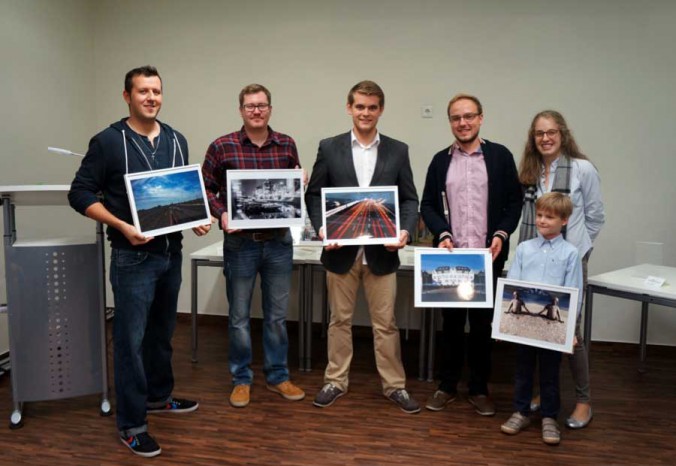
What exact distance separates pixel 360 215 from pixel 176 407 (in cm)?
139

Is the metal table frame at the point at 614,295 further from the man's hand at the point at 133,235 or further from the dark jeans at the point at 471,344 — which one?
the man's hand at the point at 133,235

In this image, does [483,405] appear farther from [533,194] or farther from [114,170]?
[114,170]

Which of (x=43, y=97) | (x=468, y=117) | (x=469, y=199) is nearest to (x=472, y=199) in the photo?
(x=469, y=199)

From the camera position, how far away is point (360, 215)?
2.65 meters

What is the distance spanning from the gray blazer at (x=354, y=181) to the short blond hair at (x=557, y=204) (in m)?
0.64

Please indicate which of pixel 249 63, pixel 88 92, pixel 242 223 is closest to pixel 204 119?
pixel 249 63

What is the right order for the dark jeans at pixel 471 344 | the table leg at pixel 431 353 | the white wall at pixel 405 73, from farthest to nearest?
the white wall at pixel 405 73, the table leg at pixel 431 353, the dark jeans at pixel 471 344

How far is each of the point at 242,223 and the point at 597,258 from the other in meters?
2.77

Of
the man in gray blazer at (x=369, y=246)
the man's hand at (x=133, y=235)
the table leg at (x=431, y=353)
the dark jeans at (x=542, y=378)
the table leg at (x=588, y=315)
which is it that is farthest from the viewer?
the table leg at (x=431, y=353)

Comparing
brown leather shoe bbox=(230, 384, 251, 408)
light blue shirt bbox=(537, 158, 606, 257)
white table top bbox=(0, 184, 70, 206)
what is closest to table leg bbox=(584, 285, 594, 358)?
light blue shirt bbox=(537, 158, 606, 257)

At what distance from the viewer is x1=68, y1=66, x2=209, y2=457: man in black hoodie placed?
2.28 m

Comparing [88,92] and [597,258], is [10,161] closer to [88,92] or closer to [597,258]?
[88,92]

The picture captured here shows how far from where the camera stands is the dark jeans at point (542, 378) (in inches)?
102

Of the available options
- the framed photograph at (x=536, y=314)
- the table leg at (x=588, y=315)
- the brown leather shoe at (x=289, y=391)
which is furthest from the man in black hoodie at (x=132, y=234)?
the table leg at (x=588, y=315)
